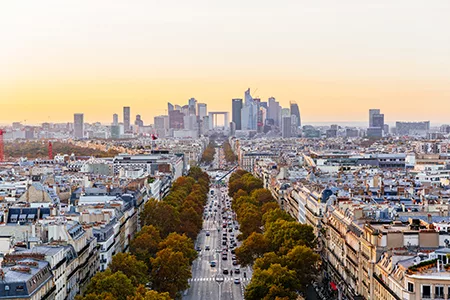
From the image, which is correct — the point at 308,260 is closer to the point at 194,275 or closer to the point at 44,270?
the point at 194,275

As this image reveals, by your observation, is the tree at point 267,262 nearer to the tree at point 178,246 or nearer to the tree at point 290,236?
the tree at point 290,236

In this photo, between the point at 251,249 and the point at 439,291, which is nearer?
the point at 439,291

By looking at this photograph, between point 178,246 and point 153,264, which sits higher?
point 178,246

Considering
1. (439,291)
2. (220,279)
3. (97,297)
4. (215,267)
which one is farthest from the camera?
(215,267)

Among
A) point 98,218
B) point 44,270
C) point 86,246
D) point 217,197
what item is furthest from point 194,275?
point 217,197

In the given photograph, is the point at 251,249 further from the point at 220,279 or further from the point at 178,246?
the point at 178,246

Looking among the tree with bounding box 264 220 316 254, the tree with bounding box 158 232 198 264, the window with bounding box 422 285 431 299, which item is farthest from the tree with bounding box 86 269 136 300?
the tree with bounding box 264 220 316 254

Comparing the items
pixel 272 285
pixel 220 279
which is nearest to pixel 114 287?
pixel 272 285

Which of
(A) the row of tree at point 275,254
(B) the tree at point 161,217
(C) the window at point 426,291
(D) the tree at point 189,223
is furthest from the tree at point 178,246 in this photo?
(C) the window at point 426,291

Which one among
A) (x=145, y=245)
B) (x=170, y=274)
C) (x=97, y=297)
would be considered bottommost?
(x=170, y=274)
